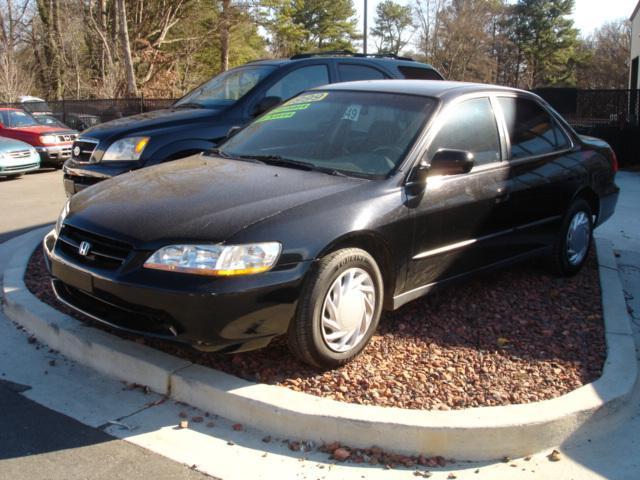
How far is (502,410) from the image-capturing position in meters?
3.44

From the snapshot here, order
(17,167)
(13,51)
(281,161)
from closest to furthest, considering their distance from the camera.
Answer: (281,161), (17,167), (13,51)

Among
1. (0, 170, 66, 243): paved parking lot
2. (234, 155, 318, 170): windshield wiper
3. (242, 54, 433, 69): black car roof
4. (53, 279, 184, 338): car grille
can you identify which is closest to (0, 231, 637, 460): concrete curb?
(53, 279, 184, 338): car grille

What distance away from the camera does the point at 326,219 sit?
3688 mm

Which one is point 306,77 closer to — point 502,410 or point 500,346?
point 500,346

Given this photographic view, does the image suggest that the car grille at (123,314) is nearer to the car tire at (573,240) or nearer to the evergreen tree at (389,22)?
the car tire at (573,240)

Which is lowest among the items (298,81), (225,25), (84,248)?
(84,248)

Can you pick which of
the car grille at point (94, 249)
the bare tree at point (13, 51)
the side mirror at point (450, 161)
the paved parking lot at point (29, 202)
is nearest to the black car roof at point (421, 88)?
the side mirror at point (450, 161)

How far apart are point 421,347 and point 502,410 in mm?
A: 839

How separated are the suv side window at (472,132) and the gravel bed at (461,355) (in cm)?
112

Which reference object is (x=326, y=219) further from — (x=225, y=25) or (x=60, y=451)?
(x=225, y=25)

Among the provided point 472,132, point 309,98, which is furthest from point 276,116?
point 472,132

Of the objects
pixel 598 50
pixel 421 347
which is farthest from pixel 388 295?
A: pixel 598 50

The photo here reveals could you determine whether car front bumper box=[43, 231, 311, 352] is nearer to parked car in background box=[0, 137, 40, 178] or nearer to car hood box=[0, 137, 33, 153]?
parked car in background box=[0, 137, 40, 178]

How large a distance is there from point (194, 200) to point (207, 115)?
3.31 m
